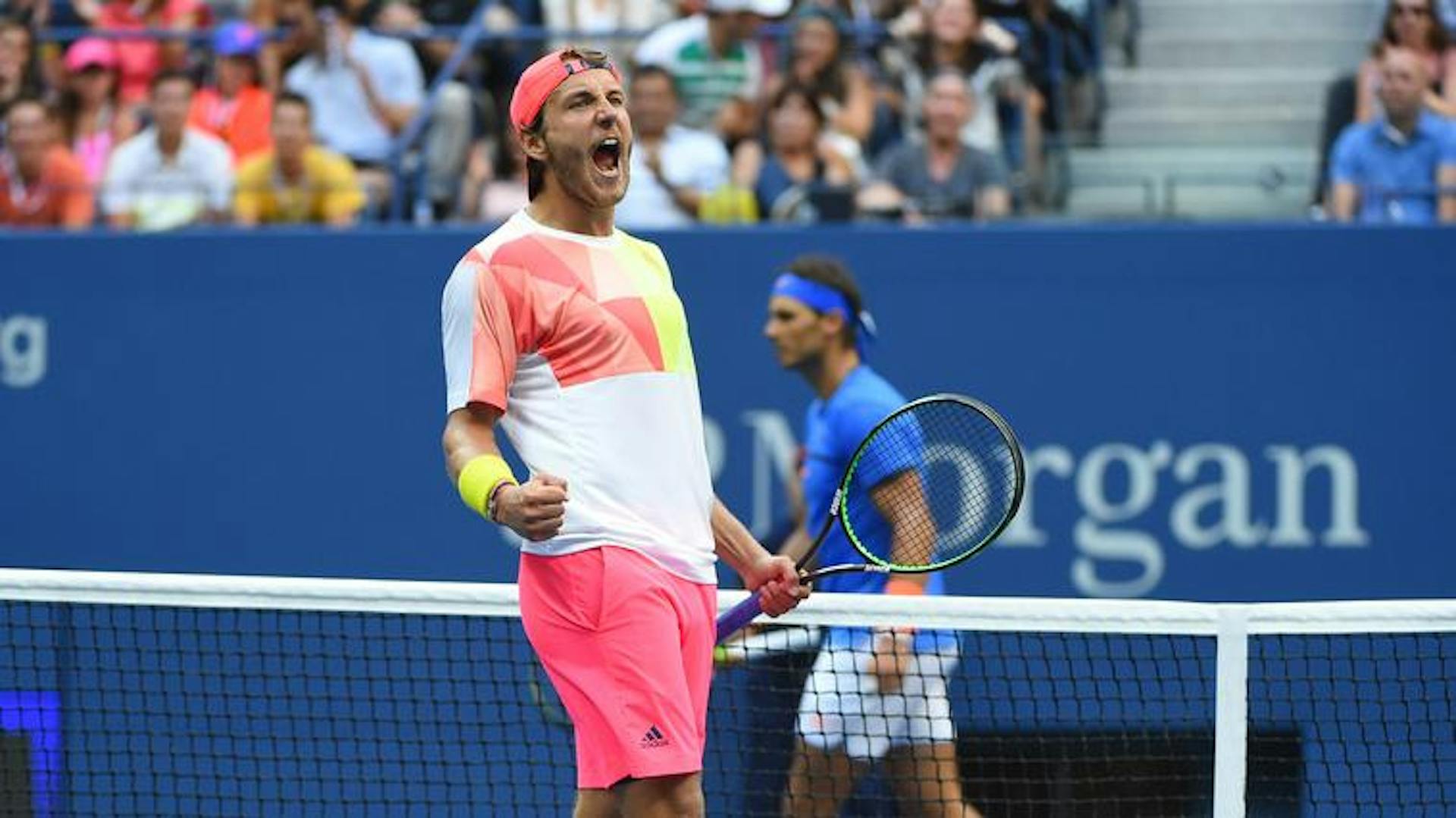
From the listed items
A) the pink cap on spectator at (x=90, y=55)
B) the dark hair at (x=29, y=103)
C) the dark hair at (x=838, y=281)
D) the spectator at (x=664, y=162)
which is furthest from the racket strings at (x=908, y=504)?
the pink cap on spectator at (x=90, y=55)

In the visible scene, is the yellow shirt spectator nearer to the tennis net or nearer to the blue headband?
the tennis net

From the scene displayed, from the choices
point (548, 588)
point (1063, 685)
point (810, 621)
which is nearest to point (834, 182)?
point (1063, 685)

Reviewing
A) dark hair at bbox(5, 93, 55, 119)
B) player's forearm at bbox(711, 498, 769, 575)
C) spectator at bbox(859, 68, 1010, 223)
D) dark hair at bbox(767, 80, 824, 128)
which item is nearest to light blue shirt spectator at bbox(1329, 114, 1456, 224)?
spectator at bbox(859, 68, 1010, 223)

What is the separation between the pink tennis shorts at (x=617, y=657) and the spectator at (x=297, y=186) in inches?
190

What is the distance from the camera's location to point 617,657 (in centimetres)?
454

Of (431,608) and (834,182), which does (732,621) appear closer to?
(431,608)

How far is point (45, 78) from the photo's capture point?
10414mm

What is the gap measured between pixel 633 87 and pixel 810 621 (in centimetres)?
430

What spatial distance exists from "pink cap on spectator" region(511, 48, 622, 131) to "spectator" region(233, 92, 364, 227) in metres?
4.58

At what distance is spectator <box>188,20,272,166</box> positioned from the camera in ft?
33.2

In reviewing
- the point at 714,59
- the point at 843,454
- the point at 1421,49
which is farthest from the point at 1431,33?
the point at 843,454

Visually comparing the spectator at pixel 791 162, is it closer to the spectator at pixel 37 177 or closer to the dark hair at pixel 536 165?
the spectator at pixel 37 177

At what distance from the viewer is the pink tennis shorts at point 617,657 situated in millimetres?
4523

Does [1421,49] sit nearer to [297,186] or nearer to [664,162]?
[664,162]
